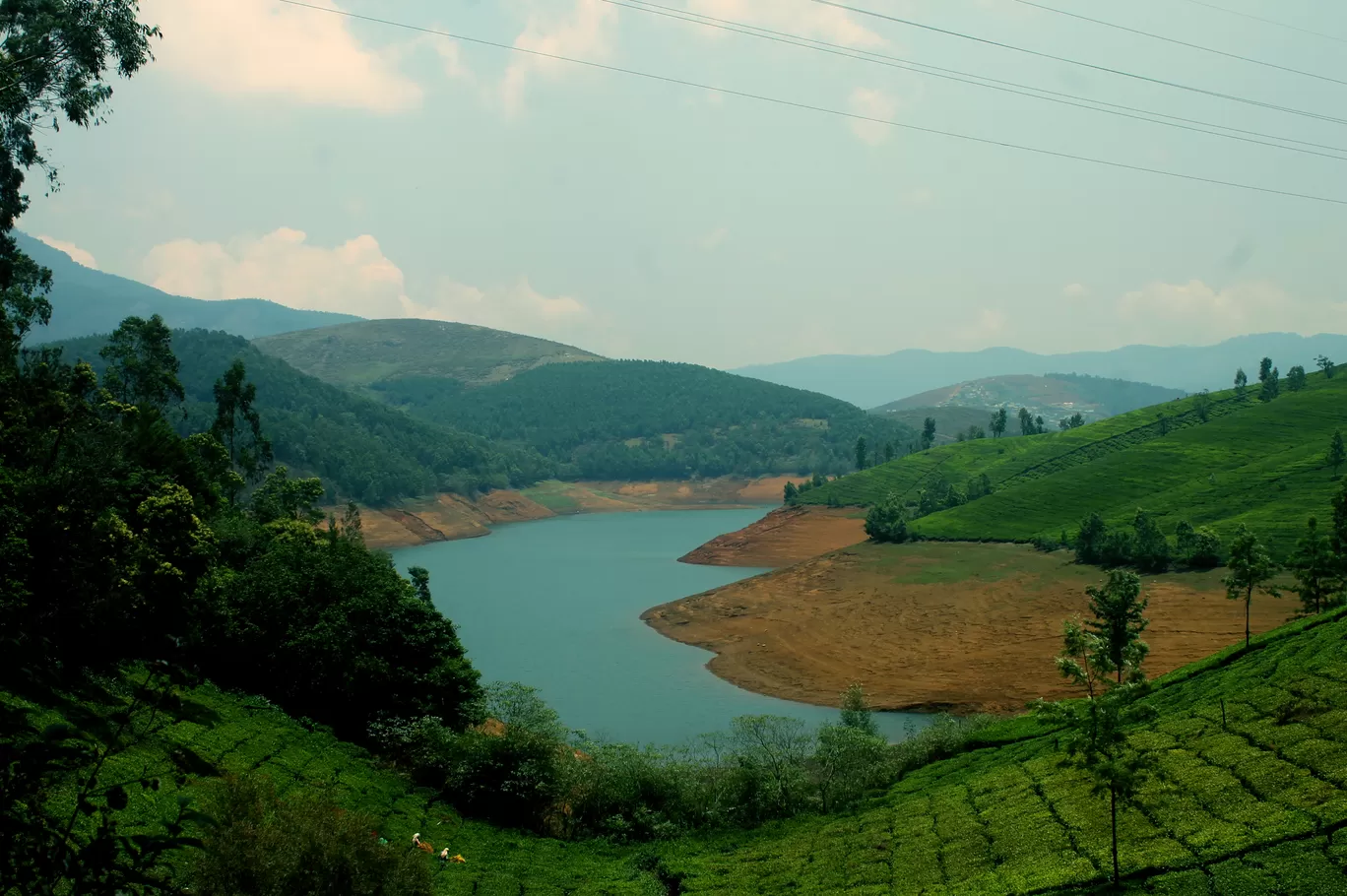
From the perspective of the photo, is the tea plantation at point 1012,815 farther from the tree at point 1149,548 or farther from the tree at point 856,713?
the tree at point 1149,548

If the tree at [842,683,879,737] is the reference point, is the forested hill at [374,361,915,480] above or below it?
above

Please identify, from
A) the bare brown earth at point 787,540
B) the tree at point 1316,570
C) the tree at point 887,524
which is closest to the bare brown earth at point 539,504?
the bare brown earth at point 787,540

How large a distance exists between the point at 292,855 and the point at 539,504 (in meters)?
138

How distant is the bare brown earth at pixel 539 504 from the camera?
116 m

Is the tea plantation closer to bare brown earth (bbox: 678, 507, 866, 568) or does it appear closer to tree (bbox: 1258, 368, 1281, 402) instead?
bare brown earth (bbox: 678, 507, 866, 568)

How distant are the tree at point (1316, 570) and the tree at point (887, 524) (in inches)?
1669

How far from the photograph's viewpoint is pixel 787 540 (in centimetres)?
9462

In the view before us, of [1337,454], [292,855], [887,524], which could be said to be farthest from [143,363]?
[1337,454]

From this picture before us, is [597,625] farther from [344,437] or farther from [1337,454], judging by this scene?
[344,437]

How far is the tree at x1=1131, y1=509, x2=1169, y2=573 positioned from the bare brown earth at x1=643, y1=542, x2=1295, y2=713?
1.80m

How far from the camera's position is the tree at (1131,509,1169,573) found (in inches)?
2312

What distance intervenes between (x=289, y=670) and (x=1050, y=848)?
2066 cm

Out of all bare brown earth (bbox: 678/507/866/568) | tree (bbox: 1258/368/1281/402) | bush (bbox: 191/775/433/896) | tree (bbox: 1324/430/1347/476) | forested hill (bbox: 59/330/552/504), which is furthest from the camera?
forested hill (bbox: 59/330/552/504)

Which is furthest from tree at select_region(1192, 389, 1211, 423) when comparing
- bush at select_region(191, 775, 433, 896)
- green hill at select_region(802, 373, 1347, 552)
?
bush at select_region(191, 775, 433, 896)
